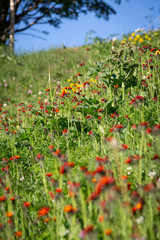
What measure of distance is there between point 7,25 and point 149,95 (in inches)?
565

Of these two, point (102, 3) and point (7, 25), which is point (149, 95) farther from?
point (7, 25)

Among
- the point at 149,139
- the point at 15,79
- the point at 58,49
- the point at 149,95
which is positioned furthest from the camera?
the point at 58,49

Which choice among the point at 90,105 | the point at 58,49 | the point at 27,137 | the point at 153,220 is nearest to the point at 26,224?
the point at 153,220

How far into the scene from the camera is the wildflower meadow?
1.20 meters

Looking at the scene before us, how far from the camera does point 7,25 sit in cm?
1495

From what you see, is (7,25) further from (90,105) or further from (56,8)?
(90,105)

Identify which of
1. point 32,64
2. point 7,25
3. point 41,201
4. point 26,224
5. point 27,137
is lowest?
point 26,224

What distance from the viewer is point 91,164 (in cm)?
194

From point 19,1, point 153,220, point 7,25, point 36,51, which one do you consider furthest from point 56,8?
point 153,220

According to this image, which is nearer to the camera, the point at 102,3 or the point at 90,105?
the point at 90,105

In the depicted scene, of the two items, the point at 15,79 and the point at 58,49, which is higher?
the point at 58,49

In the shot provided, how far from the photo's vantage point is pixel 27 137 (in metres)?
2.83

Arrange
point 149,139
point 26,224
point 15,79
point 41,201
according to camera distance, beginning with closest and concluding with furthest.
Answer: point 26,224
point 41,201
point 149,139
point 15,79

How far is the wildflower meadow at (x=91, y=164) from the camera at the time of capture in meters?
1.20
